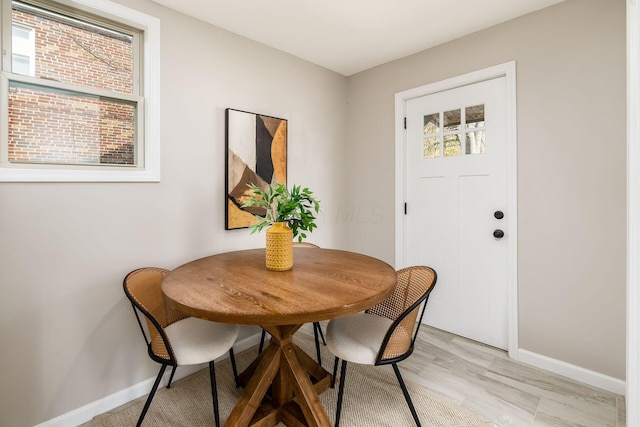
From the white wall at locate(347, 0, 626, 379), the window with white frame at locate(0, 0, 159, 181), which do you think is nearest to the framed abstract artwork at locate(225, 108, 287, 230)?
the window with white frame at locate(0, 0, 159, 181)

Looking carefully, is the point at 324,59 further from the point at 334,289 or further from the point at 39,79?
the point at 334,289

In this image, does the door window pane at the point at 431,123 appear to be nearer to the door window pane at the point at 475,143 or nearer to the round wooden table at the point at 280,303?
the door window pane at the point at 475,143

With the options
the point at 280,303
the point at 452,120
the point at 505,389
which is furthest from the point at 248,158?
the point at 505,389

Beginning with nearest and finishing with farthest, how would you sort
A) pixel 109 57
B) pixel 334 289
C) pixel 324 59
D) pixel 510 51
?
pixel 334 289, pixel 109 57, pixel 510 51, pixel 324 59

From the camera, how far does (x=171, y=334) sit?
1639mm

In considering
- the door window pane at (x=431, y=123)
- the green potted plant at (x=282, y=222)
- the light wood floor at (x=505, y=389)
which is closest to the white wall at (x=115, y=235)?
the light wood floor at (x=505, y=389)

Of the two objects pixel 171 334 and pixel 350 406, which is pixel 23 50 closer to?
pixel 171 334

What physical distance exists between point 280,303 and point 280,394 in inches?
29.6

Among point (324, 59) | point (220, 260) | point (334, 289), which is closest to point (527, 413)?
point (334, 289)

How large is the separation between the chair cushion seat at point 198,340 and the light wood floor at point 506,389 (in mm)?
1251

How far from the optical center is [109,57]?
1902 millimetres

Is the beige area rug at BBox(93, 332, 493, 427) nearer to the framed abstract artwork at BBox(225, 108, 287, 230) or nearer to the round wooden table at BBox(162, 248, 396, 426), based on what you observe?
the round wooden table at BBox(162, 248, 396, 426)

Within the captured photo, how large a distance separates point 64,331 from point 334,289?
151cm

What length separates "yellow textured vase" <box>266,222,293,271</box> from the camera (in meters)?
1.68
